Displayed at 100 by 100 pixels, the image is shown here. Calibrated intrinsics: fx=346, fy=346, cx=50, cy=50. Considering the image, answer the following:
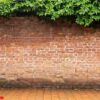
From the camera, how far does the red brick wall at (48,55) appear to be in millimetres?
12477

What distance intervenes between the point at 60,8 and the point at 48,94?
9.55 feet

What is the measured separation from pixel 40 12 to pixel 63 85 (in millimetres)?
2761

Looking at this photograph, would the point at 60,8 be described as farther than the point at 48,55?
No

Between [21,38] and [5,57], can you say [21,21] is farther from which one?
[5,57]

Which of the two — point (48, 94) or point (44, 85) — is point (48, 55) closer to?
point (44, 85)

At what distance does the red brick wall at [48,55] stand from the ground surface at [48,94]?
45 centimetres

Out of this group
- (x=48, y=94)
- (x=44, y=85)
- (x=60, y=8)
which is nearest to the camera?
(x=48, y=94)

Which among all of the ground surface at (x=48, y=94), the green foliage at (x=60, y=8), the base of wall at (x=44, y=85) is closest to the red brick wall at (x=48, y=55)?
the base of wall at (x=44, y=85)

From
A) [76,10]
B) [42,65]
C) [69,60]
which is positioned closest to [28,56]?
[42,65]

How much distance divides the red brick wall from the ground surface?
453 mm

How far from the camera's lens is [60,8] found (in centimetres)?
1168

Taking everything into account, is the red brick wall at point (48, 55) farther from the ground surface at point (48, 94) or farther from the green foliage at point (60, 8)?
the green foliage at point (60, 8)

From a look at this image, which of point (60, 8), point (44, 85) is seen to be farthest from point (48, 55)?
point (60, 8)

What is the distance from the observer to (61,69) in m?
12.5
